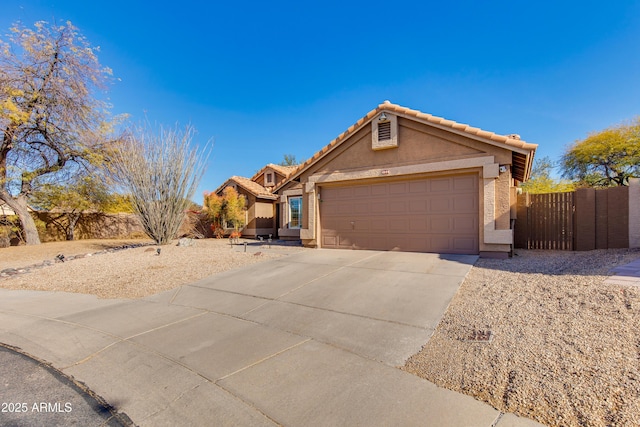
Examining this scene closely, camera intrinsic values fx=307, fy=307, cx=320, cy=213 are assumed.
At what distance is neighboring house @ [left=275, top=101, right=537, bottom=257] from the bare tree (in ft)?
16.4

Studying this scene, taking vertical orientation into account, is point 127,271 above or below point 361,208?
below

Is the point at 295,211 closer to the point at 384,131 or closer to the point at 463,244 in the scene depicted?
the point at 384,131

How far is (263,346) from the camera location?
3.89m

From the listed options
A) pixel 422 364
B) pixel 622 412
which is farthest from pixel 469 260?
pixel 622 412

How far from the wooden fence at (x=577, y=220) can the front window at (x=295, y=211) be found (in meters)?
10.8

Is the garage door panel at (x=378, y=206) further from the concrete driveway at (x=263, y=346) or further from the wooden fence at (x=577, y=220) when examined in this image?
the wooden fence at (x=577, y=220)

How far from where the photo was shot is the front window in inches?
701

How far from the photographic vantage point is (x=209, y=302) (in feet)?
19.0

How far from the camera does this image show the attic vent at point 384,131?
32.4 feet

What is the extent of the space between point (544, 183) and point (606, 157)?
15.1ft

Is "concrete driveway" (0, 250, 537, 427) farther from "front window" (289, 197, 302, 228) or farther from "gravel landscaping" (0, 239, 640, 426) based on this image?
"front window" (289, 197, 302, 228)

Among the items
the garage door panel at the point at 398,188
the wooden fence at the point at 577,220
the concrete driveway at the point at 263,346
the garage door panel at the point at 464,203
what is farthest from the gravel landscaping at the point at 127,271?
the wooden fence at the point at 577,220

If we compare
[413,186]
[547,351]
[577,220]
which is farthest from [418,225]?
[547,351]

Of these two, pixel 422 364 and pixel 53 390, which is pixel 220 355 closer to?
pixel 53 390
